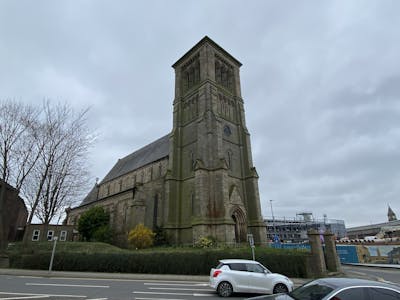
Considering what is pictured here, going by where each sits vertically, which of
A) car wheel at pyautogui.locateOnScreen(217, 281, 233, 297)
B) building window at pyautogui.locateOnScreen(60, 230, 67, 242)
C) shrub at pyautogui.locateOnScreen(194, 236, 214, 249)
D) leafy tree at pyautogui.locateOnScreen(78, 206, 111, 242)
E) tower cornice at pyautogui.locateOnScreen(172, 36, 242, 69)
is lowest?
car wheel at pyautogui.locateOnScreen(217, 281, 233, 297)

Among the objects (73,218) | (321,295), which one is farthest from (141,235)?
(73,218)

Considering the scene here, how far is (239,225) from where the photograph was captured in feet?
92.3

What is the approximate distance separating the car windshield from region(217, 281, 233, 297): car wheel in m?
5.61

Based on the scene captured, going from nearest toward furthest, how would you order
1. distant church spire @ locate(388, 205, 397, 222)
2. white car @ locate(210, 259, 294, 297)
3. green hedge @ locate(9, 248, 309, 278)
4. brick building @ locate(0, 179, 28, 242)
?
white car @ locate(210, 259, 294, 297) < green hedge @ locate(9, 248, 309, 278) < brick building @ locate(0, 179, 28, 242) < distant church spire @ locate(388, 205, 397, 222)

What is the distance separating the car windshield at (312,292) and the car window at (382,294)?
68cm

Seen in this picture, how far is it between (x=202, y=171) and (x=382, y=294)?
23.3m

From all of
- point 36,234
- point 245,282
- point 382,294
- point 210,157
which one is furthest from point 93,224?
point 382,294

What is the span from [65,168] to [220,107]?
20.5m

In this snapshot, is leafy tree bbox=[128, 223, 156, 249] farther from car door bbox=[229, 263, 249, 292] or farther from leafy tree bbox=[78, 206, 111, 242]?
car door bbox=[229, 263, 249, 292]

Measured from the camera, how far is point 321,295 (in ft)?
15.1

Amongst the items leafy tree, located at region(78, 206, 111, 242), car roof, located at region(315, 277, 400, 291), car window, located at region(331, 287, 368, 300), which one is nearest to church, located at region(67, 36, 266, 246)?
leafy tree, located at region(78, 206, 111, 242)

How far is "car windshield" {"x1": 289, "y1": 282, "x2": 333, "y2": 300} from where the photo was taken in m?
4.63

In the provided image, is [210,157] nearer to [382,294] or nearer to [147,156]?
[147,156]

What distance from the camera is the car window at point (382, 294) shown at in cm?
438
